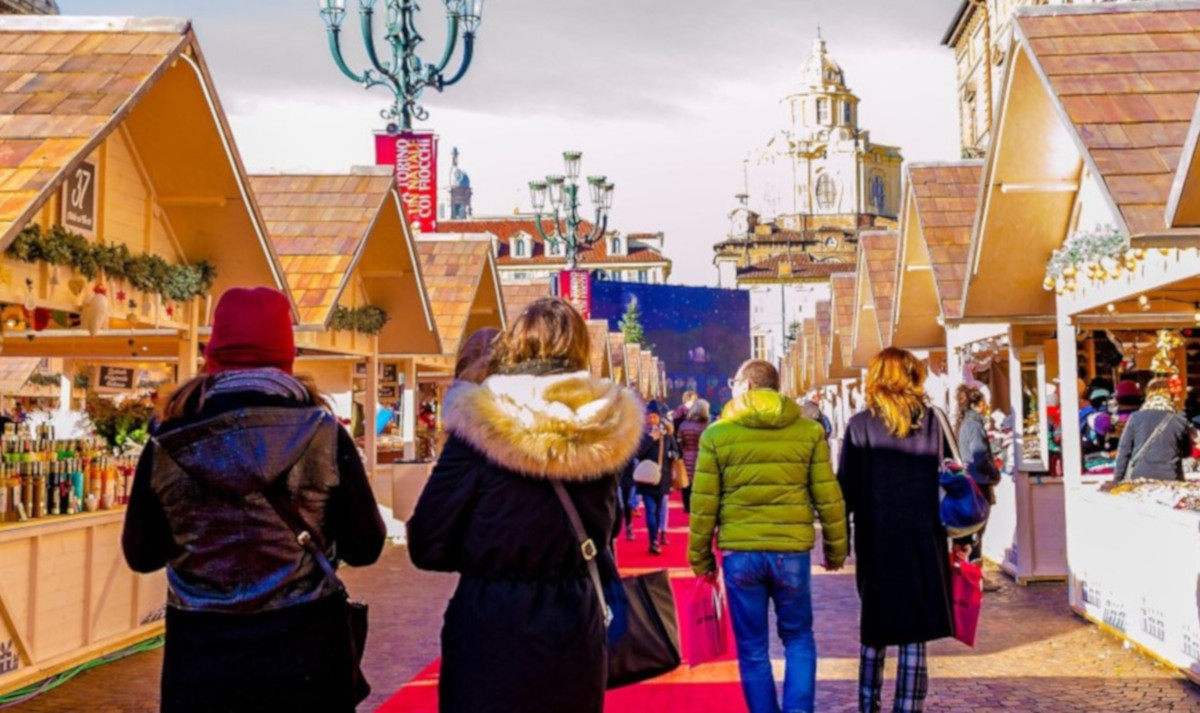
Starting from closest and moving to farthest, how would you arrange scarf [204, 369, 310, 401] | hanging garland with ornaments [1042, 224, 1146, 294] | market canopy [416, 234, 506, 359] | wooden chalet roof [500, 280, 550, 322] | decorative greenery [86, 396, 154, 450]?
1. scarf [204, 369, 310, 401]
2. hanging garland with ornaments [1042, 224, 1146, 294]
3. decorative greenery [86, 396, 154, 450]
4. market canopy [416, 234, 506, 359]
5. wooden chalet roof [500, 280, 550, 322]

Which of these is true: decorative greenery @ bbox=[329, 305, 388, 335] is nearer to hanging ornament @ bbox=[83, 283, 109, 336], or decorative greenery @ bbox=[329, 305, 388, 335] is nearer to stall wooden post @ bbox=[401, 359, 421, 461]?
stall wooden post @ bbox=[401, 359, 421, 461]

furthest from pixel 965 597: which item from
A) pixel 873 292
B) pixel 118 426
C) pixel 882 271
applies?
pixel 882 271

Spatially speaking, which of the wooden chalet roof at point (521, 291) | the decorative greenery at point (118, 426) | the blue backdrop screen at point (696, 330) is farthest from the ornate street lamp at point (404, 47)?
the blue backdrop screen at point (696, 330)

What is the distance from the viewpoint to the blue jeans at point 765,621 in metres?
5.68

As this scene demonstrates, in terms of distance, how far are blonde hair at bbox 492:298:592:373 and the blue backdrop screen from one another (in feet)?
173

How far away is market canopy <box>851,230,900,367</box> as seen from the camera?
1819 cm

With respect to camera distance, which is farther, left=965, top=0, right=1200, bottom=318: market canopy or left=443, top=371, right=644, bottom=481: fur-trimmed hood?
left=965, top=0, right=1200, bottom=318: market canopy

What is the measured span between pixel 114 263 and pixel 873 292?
40.4 feet

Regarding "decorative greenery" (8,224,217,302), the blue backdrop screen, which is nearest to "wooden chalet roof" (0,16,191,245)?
"decorative greenery" (8,224,217,302)

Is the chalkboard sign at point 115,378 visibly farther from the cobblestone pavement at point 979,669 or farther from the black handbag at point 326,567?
the black handbag at point 326,567

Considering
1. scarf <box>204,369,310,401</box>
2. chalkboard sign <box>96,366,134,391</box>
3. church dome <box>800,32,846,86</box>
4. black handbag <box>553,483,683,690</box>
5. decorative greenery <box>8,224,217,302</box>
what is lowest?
black handbag <box>553,483,683,690</box>

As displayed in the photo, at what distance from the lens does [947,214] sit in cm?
1359

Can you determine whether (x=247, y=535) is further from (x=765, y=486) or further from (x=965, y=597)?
(x=965, y=597)

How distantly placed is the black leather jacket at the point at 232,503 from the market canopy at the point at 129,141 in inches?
133
